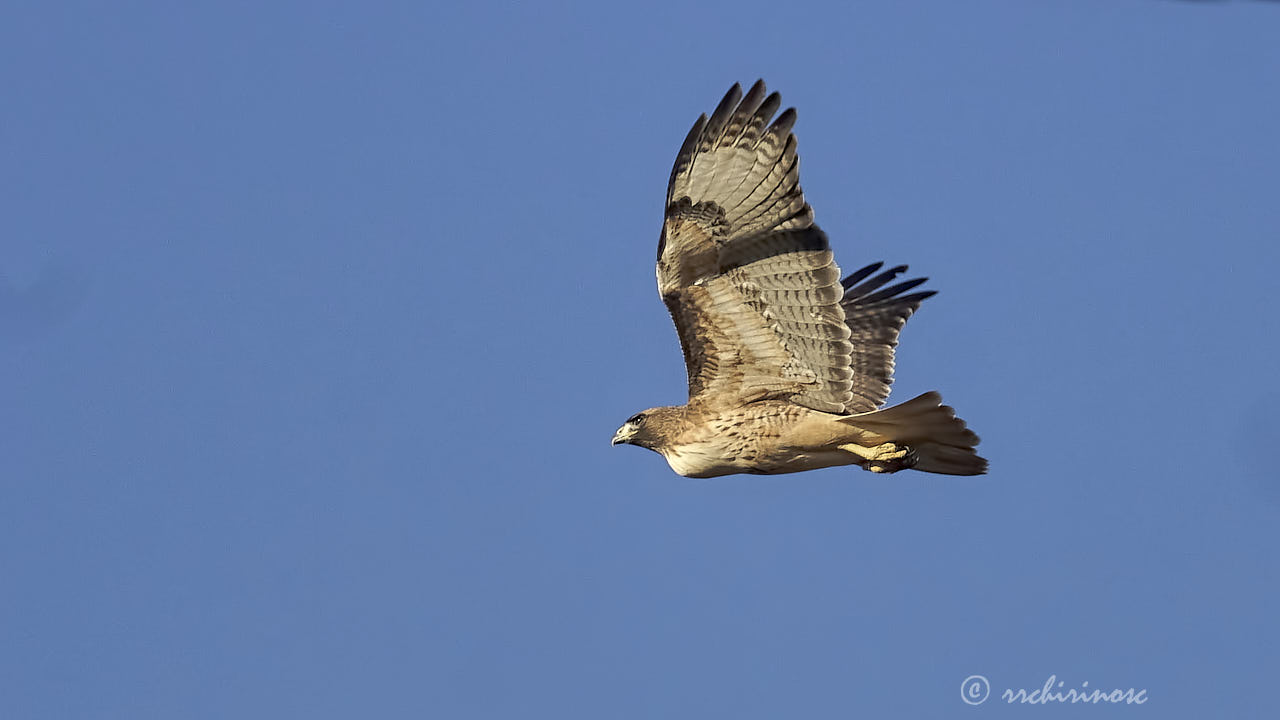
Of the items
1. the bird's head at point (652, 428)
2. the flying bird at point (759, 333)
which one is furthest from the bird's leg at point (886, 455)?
the bird's head at point (652, 428)

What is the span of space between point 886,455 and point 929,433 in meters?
0.34

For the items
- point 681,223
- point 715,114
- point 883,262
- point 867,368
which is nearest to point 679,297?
point 681,223

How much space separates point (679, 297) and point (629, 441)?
1.28 meters

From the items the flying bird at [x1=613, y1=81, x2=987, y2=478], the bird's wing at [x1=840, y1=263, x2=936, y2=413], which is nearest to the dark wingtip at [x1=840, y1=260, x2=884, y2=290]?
the bird's wing at [x1=840, y1=263, x2=936, y2=413]

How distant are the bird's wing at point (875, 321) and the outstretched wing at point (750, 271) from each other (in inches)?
43.9

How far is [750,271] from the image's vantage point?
34.4ft

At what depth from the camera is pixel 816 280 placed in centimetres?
1051

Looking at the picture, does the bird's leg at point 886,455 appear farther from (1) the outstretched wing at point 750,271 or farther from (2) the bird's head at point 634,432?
(2) the bird's head at point 634,432

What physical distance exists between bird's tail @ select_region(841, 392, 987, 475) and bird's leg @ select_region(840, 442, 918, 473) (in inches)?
1.5

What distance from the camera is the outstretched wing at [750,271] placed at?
402 inches

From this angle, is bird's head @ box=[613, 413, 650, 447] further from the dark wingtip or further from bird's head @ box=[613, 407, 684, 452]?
the dark wingtip

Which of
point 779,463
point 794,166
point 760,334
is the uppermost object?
point 794,166

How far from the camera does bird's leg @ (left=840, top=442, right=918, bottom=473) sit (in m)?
10.7

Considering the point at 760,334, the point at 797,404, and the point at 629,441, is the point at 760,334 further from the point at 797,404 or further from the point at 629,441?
the point at 629,441
